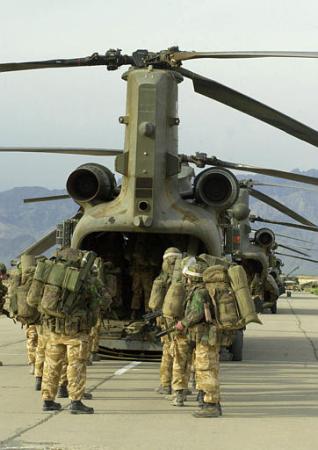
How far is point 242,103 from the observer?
10383 millimetres

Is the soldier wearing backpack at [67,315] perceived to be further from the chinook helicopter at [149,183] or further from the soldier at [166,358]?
the chinook helicopter at [149,183]

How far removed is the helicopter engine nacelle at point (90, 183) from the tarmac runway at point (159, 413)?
247 cm

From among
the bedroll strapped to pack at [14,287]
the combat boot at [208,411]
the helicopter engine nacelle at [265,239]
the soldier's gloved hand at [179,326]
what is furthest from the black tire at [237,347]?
the helicopter engine nacelle at [265,239]

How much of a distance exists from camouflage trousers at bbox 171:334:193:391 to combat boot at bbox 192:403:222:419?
78 cm

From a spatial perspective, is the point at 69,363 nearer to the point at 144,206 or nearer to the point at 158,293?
the point at 158,293

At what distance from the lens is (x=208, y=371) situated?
326 inches

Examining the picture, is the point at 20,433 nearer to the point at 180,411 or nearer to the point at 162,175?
the point at 180,411

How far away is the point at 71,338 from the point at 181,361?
1.34 m

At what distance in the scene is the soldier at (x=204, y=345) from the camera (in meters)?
8.23

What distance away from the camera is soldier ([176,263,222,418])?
27.0 feet

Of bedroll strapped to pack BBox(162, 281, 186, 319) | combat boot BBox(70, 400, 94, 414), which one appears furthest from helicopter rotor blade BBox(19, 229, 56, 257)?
combat boot BBox(70, 400, 94, 414)

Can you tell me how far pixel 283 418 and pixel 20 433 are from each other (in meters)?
2.58

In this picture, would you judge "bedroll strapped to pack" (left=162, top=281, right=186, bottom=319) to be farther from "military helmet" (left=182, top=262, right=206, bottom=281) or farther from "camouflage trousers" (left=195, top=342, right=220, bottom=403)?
"camouflage trousers" (left=195, top=342, right=220, bottom=403)

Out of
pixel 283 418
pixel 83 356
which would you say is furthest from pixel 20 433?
pixel 283 418
